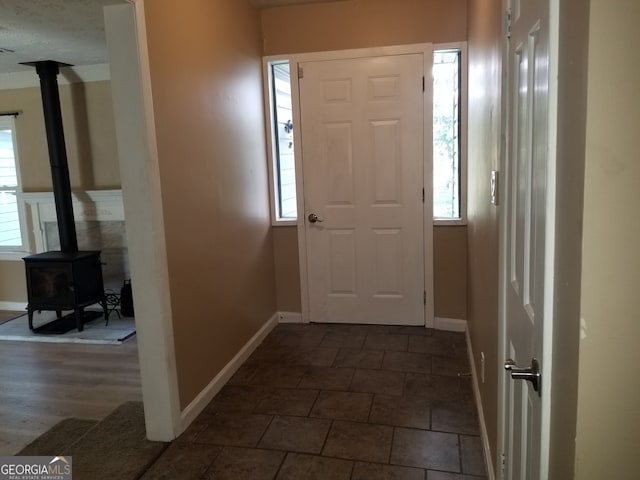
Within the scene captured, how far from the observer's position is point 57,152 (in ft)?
14.3

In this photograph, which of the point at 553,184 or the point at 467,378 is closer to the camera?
the point at 553,184

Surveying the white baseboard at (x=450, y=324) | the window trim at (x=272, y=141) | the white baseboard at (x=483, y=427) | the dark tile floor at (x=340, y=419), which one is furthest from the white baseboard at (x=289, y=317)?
the white baseboard at (x=483, y=427)

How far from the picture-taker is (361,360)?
3363 mm

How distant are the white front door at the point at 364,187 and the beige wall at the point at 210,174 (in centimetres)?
43

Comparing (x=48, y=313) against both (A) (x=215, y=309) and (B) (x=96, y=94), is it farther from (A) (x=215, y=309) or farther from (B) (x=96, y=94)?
(A) (x=215, y=309)

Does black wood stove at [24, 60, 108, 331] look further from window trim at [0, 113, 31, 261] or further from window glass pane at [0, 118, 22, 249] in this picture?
window glass pane at [0, 118, 22, 249]

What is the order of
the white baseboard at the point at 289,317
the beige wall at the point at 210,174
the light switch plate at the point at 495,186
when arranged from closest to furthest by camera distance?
1. the light switch plate at the point at 495,186
2. the beige wall at the point at 210,174
3. the white baseboard at the point at 289,317

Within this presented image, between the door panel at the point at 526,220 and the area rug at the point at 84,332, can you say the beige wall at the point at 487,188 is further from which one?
the area rug at the point at 84,332

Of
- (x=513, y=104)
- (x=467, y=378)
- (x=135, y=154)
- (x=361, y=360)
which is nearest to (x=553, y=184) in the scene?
(x=513, y=104)

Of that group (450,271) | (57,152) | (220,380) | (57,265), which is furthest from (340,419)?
(57,152)

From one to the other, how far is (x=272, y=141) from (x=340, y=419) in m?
2.27

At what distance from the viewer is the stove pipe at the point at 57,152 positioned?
169 inches

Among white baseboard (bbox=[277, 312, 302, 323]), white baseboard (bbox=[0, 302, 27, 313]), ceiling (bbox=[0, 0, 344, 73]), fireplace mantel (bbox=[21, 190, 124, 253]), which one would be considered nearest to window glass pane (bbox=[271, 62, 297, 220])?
ceiling (bbox=[0, 0, 344, 73])

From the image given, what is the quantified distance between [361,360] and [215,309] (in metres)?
1.06
